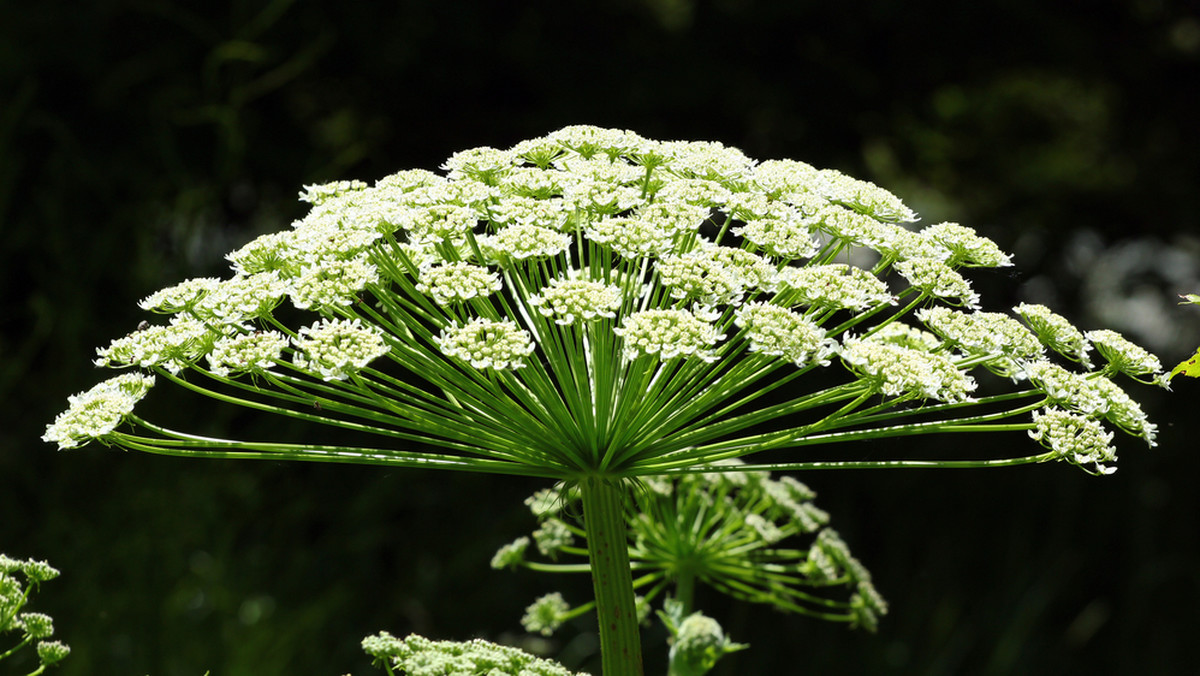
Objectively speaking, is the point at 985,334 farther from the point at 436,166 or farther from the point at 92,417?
the point at 436,166

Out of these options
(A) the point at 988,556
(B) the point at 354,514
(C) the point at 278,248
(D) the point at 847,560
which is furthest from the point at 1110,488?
(C) the point at 278,248

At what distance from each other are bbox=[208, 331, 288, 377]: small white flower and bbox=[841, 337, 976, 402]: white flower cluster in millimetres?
1016

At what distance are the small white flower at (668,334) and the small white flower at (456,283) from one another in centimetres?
29

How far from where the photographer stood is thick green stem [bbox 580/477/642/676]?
2.03m

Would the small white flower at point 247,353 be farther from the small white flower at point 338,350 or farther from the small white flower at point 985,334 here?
the small white flower at point 985,334

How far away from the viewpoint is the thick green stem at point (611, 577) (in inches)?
79.8

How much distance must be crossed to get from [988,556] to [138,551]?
21.5 feet

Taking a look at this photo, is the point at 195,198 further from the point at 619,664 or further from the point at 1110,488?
the point at 1110,488

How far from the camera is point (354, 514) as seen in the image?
702cm

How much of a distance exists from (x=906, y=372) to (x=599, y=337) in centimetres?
57

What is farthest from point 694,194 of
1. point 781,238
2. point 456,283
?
point 456,283

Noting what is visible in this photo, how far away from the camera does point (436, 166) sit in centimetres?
870

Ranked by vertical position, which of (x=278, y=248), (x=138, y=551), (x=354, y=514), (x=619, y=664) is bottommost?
(x=619, y=664)

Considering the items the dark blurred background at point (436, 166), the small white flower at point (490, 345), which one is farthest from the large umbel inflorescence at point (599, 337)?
the dark blurred background at point (436, 166)
